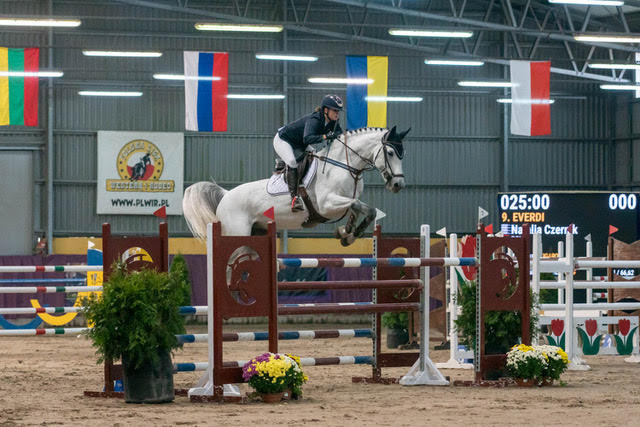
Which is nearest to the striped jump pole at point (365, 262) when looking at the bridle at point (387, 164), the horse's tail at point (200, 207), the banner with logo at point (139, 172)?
the bridle at point (387, 164)

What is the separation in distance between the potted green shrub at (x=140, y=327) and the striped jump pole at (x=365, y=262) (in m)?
0.76

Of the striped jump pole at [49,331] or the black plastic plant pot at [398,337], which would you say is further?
the black plastic plant pot at [398,337]

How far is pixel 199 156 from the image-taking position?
22.5 metres

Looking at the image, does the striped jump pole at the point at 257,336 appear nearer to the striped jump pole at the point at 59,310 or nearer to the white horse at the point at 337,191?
the striped jump pole at the point at 59,310

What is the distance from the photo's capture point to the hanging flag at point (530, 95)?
16.2 m

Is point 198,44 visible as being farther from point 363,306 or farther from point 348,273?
point 363,306

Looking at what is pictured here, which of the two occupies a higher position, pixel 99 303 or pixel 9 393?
pixel 99 303

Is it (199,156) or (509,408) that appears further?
(199,156)

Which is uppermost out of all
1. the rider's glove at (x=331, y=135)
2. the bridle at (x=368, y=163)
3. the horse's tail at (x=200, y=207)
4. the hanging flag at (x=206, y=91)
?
the hanging flag at (x=206, y=91)

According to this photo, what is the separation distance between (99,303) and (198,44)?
17383mm

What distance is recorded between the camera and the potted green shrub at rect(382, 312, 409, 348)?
34.8 ft

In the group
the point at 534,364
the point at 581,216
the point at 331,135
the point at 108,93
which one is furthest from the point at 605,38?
the point at 534,364

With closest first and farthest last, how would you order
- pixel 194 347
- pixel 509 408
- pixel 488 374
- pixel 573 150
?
1. pixel 509 408
2. pixel 488 374
3. pixel 194 347
4. pixel 573 150

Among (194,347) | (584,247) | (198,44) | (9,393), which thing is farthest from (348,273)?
(9,393)
